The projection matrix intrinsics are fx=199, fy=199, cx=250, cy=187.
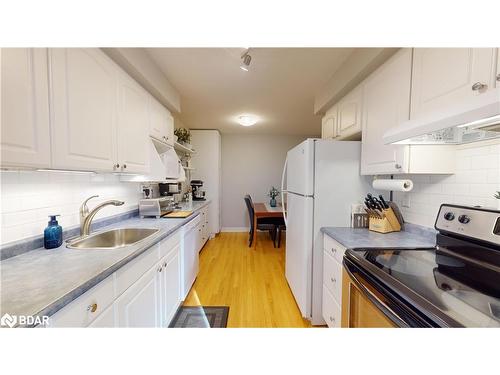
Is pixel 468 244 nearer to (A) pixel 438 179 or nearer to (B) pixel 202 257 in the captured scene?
(A) pixel 438 179

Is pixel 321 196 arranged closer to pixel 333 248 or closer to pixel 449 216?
pixel 333 248

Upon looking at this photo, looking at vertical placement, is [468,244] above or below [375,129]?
below

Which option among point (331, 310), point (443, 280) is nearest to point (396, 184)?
point (443, 280)

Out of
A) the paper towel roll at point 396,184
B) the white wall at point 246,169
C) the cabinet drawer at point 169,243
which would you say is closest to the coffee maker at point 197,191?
the white wall at point 246,169

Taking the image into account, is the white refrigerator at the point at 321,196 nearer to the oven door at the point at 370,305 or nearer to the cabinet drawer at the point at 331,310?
the cabinet drawer at the point at 331,310

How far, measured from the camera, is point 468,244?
3.24 feet

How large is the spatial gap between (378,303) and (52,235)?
1.67 m

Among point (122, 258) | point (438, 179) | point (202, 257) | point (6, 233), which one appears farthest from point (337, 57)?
point (202, 257)

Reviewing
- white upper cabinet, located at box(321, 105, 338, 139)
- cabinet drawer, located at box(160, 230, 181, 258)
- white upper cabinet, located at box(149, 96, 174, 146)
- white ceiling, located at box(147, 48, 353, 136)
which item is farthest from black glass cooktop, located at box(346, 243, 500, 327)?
white upper cabinet, located at box(149, 96, 174, 146)

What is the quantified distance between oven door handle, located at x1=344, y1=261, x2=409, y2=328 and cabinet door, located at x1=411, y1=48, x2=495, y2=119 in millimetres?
818

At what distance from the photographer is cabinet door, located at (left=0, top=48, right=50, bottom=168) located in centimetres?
75

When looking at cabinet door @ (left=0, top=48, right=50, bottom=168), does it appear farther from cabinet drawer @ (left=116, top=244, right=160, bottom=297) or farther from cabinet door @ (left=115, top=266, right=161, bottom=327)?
cabinet door @ (left=115, top=266, right=161, bottom=327)

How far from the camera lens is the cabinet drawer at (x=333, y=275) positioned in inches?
56.0

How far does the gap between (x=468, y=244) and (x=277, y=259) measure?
8.37 feet
